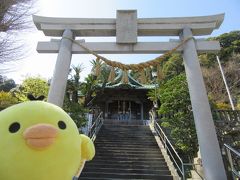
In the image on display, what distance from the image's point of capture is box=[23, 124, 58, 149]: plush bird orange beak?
2.12 metres

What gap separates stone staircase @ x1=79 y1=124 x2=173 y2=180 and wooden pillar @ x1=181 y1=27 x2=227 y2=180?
3.31 m

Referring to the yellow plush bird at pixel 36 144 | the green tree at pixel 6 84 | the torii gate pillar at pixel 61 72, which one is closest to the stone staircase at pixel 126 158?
the torii gate pillar at pixel 61 72

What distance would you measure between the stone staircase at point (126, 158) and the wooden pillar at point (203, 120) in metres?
3.31

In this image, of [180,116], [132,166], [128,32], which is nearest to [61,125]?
[128,32]

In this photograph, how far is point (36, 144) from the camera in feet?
6.99

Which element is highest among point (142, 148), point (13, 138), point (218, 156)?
point (142, 148)

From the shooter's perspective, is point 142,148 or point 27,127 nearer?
point 27,127

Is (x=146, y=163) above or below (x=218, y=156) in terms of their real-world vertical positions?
above

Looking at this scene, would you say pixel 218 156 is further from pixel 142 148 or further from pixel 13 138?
pixel 142 148

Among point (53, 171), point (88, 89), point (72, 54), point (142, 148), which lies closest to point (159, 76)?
point (72, 54)

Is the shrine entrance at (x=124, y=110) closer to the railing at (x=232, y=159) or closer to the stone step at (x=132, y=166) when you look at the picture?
the stone step at (x=132, y=166)

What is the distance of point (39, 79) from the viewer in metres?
19.9

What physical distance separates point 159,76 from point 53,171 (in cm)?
382

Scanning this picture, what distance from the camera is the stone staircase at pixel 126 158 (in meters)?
7.49
